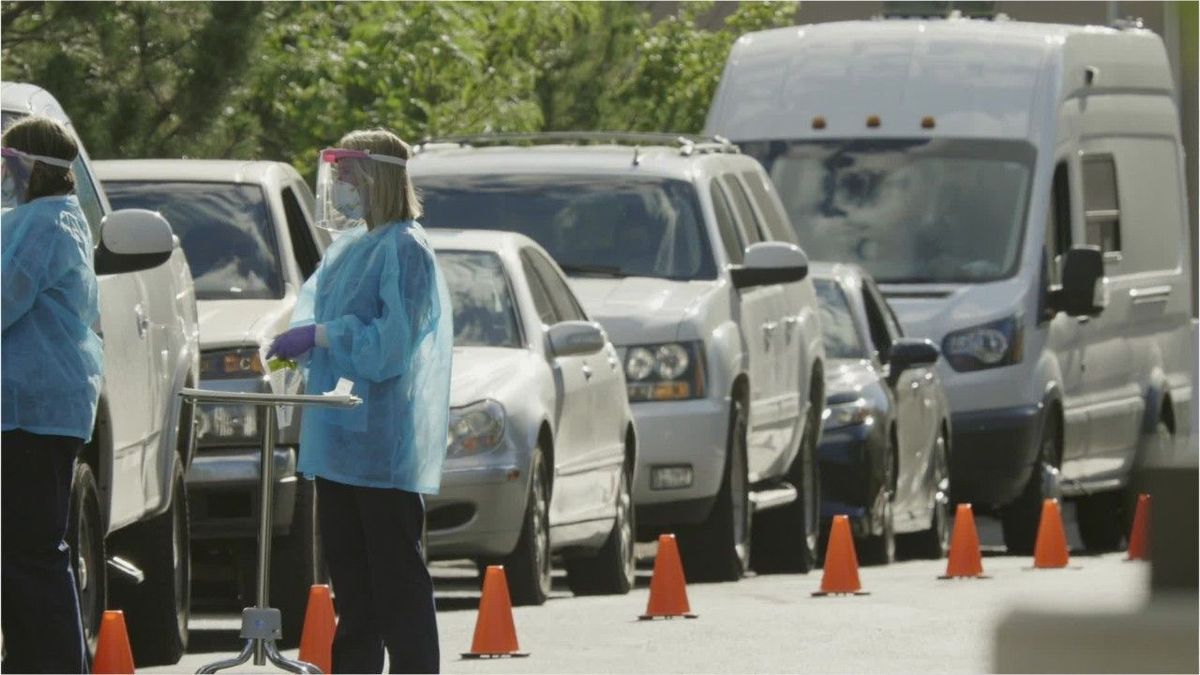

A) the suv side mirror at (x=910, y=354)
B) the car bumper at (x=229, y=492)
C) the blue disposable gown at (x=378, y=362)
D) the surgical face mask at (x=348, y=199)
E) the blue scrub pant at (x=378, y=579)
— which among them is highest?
the surgical face mask at (x=348, y=199)

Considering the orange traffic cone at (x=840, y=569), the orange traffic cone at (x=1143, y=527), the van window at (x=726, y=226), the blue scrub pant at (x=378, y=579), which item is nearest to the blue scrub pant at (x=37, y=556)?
the blue scrub pant at (x=378, y=579)

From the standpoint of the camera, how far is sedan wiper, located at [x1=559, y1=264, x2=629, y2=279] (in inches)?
551

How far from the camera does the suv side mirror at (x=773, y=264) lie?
538 inches

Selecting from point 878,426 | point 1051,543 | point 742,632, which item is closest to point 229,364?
point 742,632

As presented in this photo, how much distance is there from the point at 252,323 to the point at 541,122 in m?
13.3

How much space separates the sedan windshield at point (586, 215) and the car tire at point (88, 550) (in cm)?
573

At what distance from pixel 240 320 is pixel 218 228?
988 mm

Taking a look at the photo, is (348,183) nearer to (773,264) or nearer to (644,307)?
(644,307)

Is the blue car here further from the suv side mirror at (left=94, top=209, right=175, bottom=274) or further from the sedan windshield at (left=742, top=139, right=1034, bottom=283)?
the suv side mirror at (left=94, top=209, right=175, bottom=274)

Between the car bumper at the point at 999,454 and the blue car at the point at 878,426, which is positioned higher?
the blue car at the point at 878,426

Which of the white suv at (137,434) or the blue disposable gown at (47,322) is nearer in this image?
the blue disposable gown at (47,322)

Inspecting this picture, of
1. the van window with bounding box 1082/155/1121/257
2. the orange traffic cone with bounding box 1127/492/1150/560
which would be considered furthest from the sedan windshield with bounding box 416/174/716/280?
the orange traffic cone with bounding box 1127/492/1150/560

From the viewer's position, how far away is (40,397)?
7.11 m

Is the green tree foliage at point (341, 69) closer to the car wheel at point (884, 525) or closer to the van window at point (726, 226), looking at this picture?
the van window at point (726, 226)
